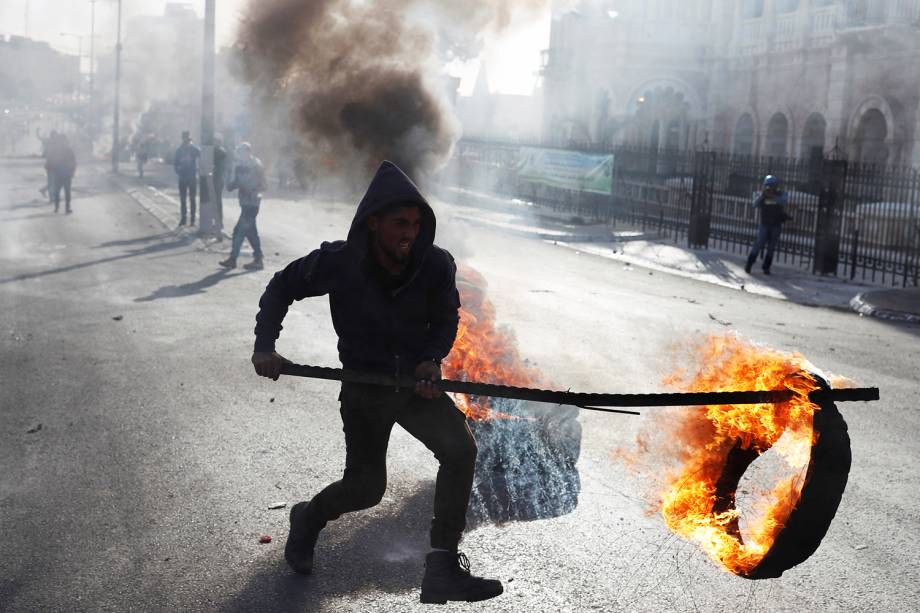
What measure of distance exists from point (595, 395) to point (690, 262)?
14701 millimetres

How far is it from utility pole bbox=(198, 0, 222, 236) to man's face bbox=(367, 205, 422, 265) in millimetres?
14712

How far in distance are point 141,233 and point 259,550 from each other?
15.7 m

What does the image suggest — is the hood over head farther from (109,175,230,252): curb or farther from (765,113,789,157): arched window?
(765,113,789,157): arched window

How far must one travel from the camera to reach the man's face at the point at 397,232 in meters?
3.61

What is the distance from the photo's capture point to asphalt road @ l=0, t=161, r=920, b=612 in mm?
3904

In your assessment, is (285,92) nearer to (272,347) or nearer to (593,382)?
(593,382)

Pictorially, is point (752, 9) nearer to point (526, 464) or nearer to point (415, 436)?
point (526, 464)

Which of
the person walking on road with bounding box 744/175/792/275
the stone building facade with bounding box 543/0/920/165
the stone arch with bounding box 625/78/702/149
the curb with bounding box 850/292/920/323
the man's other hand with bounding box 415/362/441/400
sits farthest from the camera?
the stone arch with bounding box 625/78/702/149

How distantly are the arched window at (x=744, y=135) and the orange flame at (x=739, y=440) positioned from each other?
31.7 m

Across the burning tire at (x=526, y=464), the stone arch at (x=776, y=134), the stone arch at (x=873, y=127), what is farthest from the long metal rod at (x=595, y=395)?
the stone arch at (x=776, y=134)

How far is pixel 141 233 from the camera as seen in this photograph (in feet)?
61.7

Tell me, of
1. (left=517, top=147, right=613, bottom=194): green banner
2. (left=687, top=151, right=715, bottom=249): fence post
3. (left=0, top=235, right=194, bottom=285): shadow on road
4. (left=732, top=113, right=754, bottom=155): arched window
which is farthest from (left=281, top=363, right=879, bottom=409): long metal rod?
(left=732, top=113, right=754, bottom=155): arched window

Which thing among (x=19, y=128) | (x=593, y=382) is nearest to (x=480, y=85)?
(x=19, y=128)

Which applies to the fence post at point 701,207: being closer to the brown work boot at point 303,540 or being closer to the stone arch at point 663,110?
the stone arch at point 663,110
